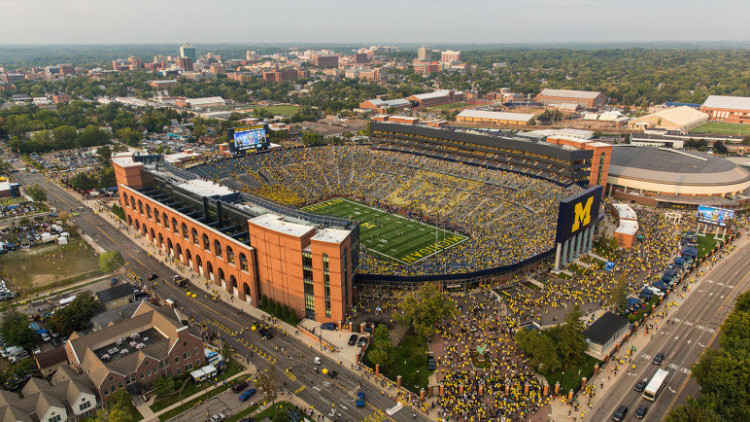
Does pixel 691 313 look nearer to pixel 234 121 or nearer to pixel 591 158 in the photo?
pixel 591 158

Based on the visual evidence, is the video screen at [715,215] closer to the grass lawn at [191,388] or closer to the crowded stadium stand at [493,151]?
the crowded stadium stand at [493,151]

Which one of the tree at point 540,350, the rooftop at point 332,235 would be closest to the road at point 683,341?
the tree at point 540,350

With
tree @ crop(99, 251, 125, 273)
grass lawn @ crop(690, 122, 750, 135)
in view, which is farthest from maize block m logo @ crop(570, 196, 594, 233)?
grass lawn @ crop(690, 122, 750, 135)

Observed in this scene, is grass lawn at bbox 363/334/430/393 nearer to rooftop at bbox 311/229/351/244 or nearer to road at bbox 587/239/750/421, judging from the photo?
rooftop at bbox 311/229/351/244

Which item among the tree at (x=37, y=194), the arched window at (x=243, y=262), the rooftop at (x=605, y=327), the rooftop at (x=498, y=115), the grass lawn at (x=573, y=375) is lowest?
the grass lawn at (x=573, y=375)

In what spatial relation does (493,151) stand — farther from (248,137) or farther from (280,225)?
(280,225)

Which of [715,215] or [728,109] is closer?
[715,215]

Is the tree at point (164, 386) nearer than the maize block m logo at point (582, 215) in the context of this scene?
Yes

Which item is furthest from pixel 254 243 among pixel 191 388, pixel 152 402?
pixel 152 402
